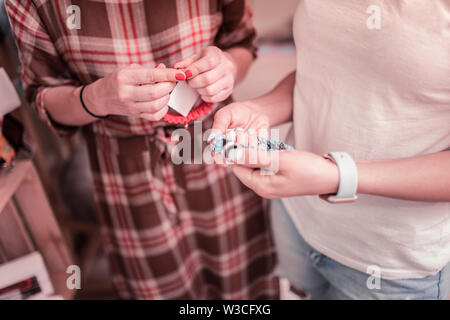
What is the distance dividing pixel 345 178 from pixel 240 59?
0.46 metres

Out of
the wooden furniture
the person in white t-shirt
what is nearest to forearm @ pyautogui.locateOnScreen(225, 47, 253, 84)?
the person in white t-shirt

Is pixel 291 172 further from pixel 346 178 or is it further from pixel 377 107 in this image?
pixel 377 107

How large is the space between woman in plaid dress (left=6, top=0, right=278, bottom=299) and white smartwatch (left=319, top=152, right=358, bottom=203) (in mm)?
291

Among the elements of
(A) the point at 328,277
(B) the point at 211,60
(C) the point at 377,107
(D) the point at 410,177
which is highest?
(B) the point at 211,60

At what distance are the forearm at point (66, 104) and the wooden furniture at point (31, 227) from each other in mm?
188

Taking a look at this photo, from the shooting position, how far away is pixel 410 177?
0.58 m

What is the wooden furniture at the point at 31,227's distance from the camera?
900 mm

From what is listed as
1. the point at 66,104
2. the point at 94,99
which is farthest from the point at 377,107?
the point at 66,104

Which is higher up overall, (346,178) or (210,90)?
(210,90)

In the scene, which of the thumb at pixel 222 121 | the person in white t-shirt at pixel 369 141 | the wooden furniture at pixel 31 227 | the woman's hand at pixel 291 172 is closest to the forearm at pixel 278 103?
Answer: the person in white t-shirt at pixel 369 141

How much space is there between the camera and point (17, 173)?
0.84 metres

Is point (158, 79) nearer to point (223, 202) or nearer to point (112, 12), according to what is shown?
→ point (112, 12)

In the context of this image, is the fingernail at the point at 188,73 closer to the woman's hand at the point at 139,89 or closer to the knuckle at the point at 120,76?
the woman's hand at the point at 139,89

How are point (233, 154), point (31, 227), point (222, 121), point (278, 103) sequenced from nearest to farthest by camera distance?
point (233, 154)
point (222, 121)
point (278, 103)
point (31, 227)
